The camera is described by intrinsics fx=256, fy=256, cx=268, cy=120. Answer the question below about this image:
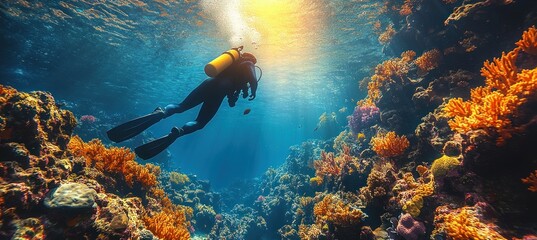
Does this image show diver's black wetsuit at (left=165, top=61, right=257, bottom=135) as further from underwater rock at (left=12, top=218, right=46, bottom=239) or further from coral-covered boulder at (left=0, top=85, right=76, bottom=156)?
underwater rock at (left=12, top=218, right=46, bottom=239)

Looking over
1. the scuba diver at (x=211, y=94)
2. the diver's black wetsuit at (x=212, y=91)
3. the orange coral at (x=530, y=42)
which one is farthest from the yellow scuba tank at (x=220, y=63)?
the orange coral at (x=530, y=42)

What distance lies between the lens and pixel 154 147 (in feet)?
16.7

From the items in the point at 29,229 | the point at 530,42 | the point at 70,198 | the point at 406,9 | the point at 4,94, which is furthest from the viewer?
the point at 406,9

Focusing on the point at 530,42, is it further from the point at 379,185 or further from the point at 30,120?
the point at 30,120

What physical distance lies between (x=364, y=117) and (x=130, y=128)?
11494 millimetres

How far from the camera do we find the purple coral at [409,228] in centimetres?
501

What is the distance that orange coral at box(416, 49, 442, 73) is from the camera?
386 inches

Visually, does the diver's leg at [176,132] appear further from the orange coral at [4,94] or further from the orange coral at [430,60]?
the orange coral at [430,60]

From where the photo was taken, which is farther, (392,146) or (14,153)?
(392,146)

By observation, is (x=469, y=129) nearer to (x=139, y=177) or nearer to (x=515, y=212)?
(x=515, y=212)

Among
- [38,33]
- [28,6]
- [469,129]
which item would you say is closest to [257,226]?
[469,129]

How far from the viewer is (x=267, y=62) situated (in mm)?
26844

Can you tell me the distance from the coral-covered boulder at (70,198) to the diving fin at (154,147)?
1.12 m

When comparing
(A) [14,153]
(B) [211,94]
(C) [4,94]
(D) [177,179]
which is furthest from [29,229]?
(D) [177,179]
